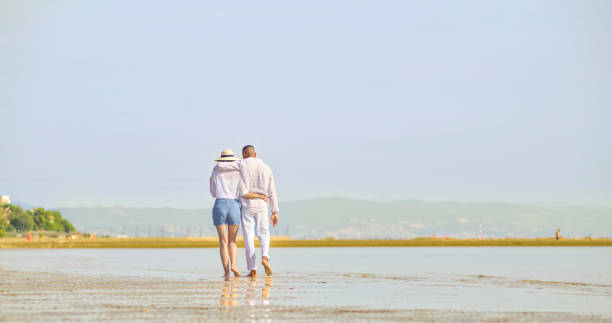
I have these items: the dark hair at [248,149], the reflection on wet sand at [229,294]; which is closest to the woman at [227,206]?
the dark hair at [248,149]

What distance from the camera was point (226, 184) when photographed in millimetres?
18281

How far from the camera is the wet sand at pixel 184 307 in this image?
9.76 metres

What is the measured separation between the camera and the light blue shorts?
18203mm

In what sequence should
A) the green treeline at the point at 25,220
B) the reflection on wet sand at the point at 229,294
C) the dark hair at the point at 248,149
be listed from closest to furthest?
the reflection on wet sand at the point at 229,294
the dark hair at the point at 248,149
the green treeline at the point at 25,220

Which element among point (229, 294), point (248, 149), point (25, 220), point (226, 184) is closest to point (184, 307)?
point (229, 294)

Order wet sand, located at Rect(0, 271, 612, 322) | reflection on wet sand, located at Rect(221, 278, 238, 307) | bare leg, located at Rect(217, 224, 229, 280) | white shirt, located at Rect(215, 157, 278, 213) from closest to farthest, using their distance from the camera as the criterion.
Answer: wet sand, located at Rect(0, 271, 612, 322) → reflection on wet sand, located at Rect(221, 278, 238, 307) → white shirt, located at Rect(215, 157, 278, 213) → bare leg, located at Rect(217, 224, 229, 280)

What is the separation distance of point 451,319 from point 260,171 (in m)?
9.01

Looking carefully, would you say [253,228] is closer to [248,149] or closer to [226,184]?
[226,184]

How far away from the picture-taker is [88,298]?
12156 mm

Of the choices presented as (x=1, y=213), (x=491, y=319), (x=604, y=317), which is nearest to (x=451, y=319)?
(x=491, y=319)

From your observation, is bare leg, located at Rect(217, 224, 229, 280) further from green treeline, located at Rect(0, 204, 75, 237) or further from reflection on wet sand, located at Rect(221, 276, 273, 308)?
green treeline, located at Rect(0, 204, 75, 237)

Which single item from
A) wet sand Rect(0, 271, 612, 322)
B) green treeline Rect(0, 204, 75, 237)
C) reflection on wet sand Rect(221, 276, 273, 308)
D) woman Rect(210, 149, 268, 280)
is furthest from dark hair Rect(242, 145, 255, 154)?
green treeline Rect(0, 204, 75, 237)

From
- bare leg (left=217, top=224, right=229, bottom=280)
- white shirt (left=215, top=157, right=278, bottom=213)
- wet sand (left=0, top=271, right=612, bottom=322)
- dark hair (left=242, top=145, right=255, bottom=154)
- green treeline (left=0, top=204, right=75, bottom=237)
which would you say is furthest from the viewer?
green treeline (left=0, top=204, right=75, bottom=237)

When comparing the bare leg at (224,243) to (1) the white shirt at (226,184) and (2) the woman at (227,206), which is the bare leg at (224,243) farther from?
(1) the white shirt at (226,184)
